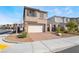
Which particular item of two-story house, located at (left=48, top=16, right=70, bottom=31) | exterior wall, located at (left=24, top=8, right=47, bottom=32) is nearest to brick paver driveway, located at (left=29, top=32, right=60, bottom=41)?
two-story house, located at (left=48, top=16, right=70, bottom=31)

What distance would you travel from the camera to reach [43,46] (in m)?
5.59

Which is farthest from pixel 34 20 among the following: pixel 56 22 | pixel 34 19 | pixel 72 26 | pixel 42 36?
pixel 72 26

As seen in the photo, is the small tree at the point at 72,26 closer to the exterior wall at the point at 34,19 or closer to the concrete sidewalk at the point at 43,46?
the concrete sidewalk at the point at 43,46

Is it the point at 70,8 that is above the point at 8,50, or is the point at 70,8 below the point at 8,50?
above

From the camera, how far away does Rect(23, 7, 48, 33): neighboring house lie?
229 inches

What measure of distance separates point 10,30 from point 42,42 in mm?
Answer: 1775

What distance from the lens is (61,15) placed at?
18.6 feet

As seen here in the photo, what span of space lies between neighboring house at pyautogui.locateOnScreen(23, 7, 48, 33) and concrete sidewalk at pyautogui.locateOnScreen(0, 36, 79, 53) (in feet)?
2.36

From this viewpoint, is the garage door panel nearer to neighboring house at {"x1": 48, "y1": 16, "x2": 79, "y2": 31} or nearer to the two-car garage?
the two-car garage

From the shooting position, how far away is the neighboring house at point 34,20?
5.82 m

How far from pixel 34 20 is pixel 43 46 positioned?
4.57 feet

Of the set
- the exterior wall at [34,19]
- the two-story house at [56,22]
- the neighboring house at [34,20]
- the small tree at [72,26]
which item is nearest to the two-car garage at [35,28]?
the neighboring house at [34,20]
